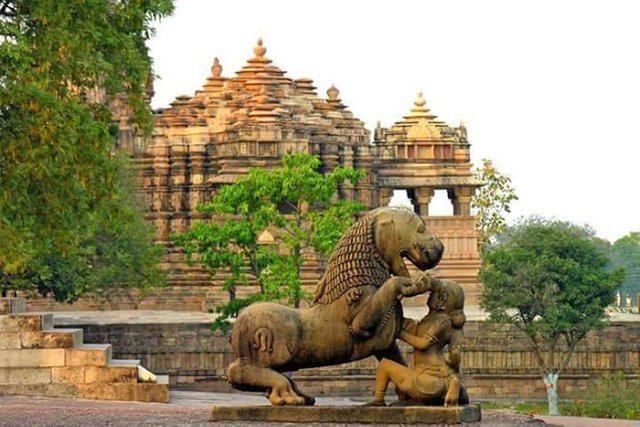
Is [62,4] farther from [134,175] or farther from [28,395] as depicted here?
[134,175]

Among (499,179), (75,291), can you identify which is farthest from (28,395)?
(499,179)

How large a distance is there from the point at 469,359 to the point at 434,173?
840 inches

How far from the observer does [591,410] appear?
28.8 m

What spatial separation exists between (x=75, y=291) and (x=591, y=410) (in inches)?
529

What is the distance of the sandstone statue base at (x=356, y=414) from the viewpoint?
14719mm

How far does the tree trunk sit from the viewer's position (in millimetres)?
35688

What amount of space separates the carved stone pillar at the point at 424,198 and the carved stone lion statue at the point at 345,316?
150ft

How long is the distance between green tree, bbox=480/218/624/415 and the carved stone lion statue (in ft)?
77.9

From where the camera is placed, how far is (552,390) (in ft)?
123

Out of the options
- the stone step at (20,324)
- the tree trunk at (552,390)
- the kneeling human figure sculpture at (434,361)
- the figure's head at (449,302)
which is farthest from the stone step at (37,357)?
the tree trunk at (552,390)

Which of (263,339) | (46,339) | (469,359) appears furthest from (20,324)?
(469,359)

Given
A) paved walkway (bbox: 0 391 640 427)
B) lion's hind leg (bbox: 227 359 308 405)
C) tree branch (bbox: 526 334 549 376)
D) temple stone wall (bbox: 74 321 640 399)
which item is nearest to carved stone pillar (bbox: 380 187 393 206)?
temple stone wall (bbox: 74 321 640 399)

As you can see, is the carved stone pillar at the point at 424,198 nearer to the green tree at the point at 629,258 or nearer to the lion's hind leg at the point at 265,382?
the lion's hind leg at the point at 265,382

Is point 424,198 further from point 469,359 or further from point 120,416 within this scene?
point 120,416
